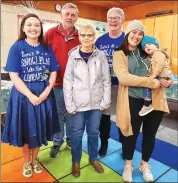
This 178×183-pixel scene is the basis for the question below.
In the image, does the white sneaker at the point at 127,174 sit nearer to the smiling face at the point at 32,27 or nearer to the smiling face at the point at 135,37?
the smiling face at the point at 135,37

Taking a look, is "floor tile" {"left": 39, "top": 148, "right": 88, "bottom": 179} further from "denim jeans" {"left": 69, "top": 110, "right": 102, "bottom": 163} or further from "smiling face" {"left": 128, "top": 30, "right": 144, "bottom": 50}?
"smiling face" {"left": 128, "top": 30, "right": 144, "bottom": 50}

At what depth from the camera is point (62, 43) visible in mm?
1833

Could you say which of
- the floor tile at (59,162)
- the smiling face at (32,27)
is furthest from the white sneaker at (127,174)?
the smiling face at (32,27)

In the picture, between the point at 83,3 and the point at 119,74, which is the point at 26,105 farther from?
the point at 83,3

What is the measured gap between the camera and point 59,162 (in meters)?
2.00

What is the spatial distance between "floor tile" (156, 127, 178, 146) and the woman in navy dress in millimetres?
1717

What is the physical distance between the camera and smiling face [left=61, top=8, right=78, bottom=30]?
1792 millimetres

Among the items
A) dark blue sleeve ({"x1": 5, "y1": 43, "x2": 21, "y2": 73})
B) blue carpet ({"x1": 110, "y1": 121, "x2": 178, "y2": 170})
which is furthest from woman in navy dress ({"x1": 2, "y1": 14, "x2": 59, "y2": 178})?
blue carpet ({"x1": 110, "y1": 121, "x2": 178, "y2": 170})

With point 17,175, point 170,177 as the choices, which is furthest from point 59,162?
point 170,177

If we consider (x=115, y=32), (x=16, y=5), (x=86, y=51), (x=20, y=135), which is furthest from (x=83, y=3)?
(x=20, y=135)

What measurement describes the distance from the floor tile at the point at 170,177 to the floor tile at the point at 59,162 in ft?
2.40

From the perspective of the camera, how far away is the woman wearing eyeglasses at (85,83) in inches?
61.2

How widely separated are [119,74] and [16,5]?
3315 millimetres

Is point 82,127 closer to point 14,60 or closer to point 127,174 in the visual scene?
point 127,174
